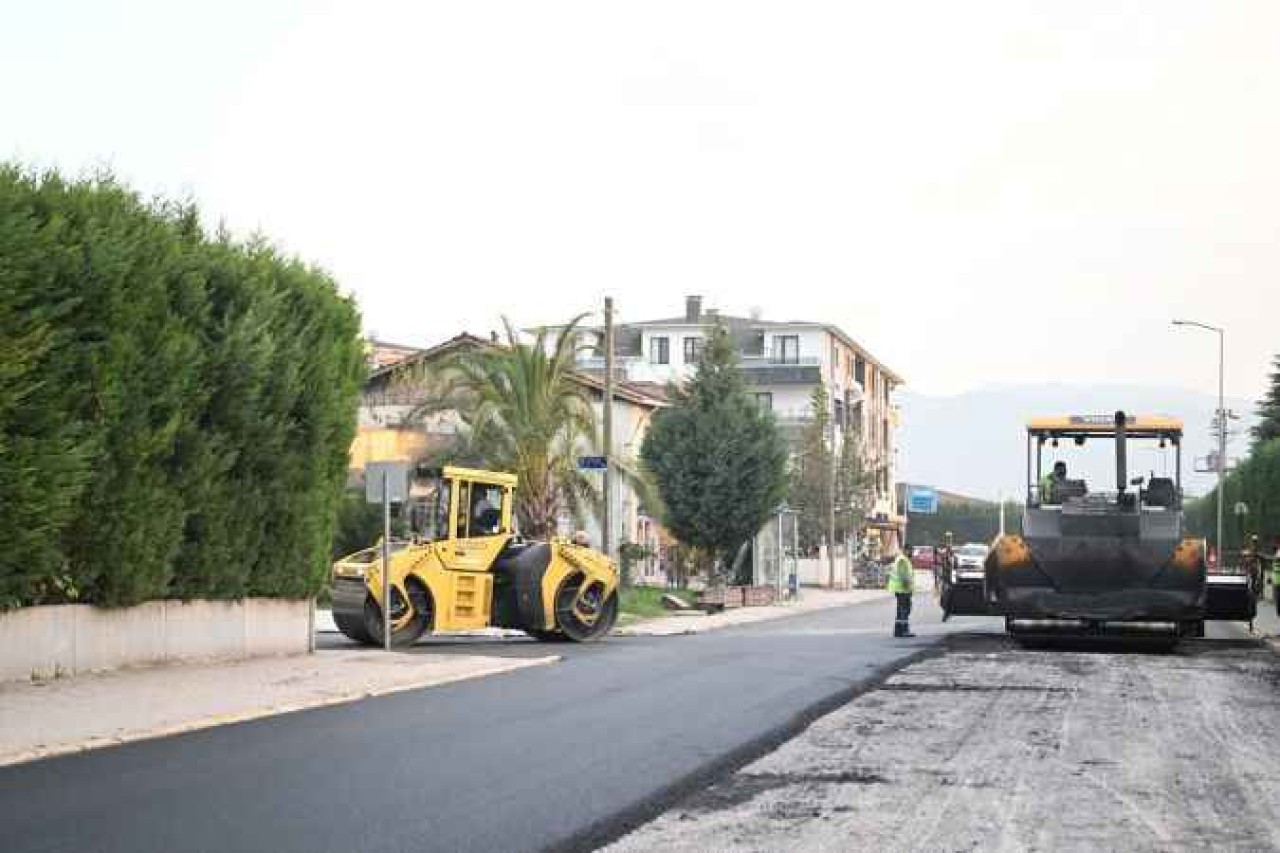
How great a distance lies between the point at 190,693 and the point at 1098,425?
16.1m

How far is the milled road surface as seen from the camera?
9.87 meters

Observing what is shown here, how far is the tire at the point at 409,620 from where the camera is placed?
26703 mm

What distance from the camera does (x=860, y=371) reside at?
4382 inches

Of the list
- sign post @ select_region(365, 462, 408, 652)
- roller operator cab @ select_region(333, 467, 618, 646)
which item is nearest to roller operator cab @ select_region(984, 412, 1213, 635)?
roller operator cab @ select_region(333, 467, 618, 646)

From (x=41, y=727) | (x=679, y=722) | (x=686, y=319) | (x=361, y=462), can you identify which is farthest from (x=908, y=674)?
(x=686, y=319)

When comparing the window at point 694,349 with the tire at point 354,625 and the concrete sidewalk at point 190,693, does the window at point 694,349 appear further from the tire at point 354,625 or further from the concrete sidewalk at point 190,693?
the concrete sidewalk at point 190,693

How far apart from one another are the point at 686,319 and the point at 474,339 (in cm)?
5134

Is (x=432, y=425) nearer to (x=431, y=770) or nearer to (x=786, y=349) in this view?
(x=431, y=770)

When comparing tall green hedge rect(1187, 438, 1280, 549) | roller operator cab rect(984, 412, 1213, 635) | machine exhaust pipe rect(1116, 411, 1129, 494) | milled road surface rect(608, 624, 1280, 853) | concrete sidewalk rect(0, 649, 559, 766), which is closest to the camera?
milled road surface rect(608, 624, 1280, 853)

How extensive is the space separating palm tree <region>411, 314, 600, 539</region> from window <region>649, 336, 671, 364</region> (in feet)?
203

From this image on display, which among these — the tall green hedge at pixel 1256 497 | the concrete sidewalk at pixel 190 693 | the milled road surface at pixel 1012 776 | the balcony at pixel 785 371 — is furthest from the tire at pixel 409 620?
the balcony at pixel 785 371

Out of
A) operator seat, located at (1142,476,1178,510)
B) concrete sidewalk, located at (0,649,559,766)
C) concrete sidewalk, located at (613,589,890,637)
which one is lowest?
concrete sidewalk, located at (613,589,890,637)

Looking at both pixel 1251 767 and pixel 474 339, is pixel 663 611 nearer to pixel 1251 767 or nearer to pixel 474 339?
pixel 474 339

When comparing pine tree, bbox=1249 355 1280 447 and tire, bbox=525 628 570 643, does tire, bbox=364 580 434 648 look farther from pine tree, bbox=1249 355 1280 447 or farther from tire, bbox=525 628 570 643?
pine tree, bbox=1249 355 1280 447
